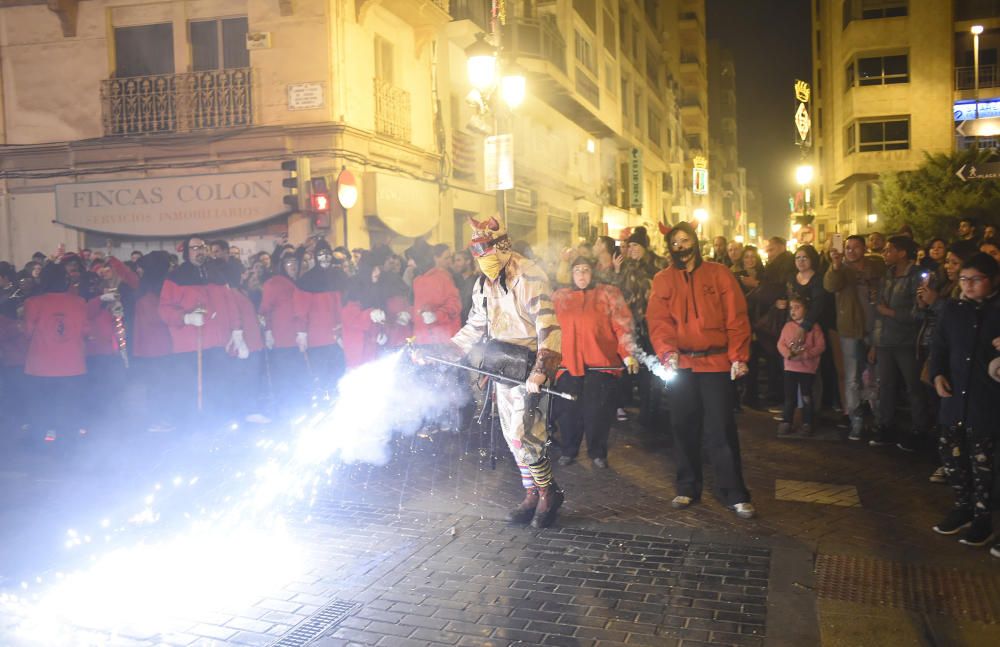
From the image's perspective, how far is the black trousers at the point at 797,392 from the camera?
9172 millimetres

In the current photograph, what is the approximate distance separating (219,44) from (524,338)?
1459cm

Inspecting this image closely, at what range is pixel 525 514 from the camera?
20.3 feet

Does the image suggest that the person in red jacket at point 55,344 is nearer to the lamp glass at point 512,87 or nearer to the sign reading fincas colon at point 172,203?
the lamp glass at point 512,87

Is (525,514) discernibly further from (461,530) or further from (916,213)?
(916,213)

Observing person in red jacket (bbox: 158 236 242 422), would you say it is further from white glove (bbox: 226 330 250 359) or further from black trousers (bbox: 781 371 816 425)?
black trousers (bbox: 781 371 816 425)

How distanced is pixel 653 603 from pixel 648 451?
3946mm

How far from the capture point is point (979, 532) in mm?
5504

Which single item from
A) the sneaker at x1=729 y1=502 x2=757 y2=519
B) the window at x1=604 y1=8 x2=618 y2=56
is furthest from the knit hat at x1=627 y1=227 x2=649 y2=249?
the window at x1=604 y1=8 x2=618 y2=56

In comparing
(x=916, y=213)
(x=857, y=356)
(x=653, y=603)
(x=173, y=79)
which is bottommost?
(x=653, y=603)

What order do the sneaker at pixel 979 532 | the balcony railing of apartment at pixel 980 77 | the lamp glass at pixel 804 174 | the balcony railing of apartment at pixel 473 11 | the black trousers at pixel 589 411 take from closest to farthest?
the sneaker at pixel 979 532 → the black trousers at pixel 589 411 → the balcony railing of apartment at pixel 473 11 → the lamp glass at pixel 804 174 → the balcony railing of apartment at pixel 980 77

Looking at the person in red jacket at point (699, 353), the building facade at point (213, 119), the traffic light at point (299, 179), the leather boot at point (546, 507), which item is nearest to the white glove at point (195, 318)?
the leather boot at point (546, 507)

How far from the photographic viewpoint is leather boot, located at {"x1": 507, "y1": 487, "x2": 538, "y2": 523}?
20.2 feet

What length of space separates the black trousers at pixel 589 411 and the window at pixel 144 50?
46.6 ft

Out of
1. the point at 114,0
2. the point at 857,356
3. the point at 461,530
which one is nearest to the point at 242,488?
the point at 461,530
